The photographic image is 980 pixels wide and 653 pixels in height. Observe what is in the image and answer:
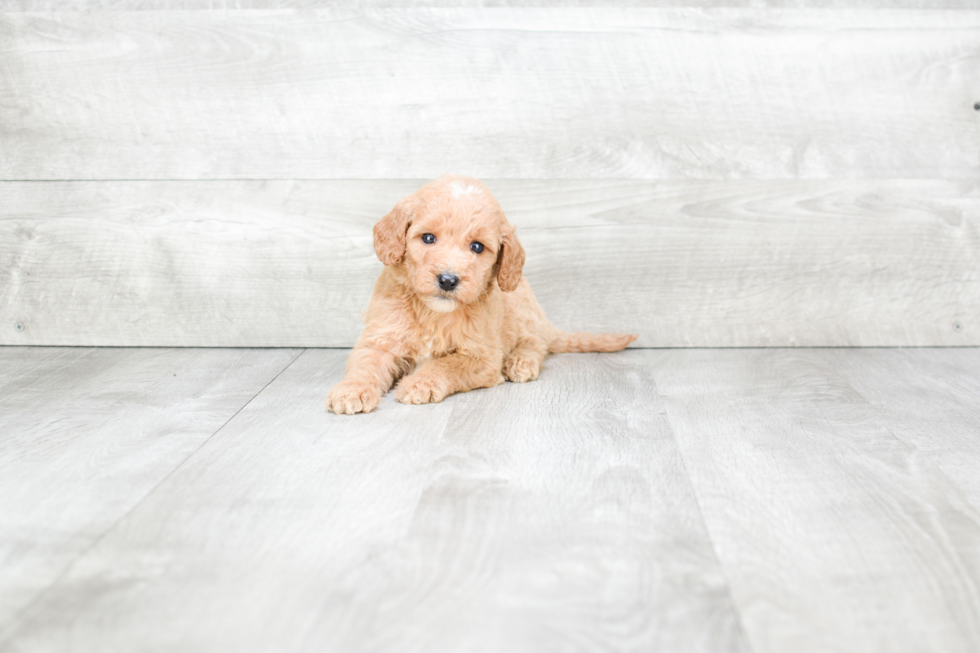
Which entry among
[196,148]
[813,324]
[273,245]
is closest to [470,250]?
[273,245]

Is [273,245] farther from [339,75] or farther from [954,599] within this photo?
[954,599]

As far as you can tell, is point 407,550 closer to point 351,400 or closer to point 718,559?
point 718,559

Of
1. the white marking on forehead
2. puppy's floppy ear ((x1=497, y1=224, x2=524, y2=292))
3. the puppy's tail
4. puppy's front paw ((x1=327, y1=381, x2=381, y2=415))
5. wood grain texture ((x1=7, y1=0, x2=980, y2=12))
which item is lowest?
the puppy's tail

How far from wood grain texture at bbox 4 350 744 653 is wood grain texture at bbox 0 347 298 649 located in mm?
63

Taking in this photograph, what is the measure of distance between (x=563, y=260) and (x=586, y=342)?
30cm

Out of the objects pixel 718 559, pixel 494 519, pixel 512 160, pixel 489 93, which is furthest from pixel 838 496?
pixel 489 93

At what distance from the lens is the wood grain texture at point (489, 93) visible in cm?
254

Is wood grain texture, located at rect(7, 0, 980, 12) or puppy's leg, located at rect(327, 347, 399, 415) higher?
wood grain texture, located at rect(7, 0, 980, 12)

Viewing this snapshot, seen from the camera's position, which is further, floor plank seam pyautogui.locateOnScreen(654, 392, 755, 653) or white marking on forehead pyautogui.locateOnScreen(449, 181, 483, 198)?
white marking on forehead pyautogui.locateOnScreen(449, 181, 483, 198)

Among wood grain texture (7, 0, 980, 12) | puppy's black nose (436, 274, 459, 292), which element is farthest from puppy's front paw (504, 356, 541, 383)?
wood grain texture (7, 0, 980, 12)

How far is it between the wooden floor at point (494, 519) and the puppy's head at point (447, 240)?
1.02 ft

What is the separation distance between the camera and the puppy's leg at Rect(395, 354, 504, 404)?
197cm

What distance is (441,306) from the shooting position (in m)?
1.93

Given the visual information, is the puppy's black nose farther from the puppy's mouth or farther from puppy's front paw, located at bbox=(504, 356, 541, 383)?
puppy's front paw, located at bbox=(504, 356, 541, 383)
